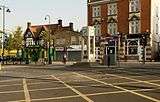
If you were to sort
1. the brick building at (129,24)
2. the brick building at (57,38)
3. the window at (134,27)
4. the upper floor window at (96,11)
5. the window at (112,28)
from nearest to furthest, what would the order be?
the brick building at (129,24) → the window at (134,27) → the window at (112,28) → the upper floor window at (96,11) → the brick building at (57,38)

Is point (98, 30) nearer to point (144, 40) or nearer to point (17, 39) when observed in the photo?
point (144, 40)

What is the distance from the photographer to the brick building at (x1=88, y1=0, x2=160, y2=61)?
2591 inches

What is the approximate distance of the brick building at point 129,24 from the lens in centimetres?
6581

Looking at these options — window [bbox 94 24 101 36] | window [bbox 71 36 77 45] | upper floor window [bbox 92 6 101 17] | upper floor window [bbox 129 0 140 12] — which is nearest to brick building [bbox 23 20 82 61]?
window [bbox 71 36 77 45]

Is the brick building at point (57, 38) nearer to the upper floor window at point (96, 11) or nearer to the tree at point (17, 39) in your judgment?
the tree at point (17, 39)

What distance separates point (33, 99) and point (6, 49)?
86841 mm

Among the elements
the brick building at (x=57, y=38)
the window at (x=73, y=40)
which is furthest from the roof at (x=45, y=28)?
the window at (x=73, y=40)

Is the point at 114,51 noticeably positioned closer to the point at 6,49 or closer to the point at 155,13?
the point at 155,13

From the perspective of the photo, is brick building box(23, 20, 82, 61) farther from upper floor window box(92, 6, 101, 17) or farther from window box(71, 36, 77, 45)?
upper floor window box(92, 6, 101, 17)

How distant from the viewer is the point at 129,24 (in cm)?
6844

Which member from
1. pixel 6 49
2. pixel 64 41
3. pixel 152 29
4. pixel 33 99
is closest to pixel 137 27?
pixel 152 29

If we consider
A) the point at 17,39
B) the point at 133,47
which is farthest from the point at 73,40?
the point at 133,47

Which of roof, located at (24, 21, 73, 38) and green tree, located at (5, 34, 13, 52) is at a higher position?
roof, located at (24, 21, 73, 38)

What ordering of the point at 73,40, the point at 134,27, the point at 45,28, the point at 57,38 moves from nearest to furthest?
the point at 134,27 < the point at 73,40 < the point at 57,38 < the point at 45,28
